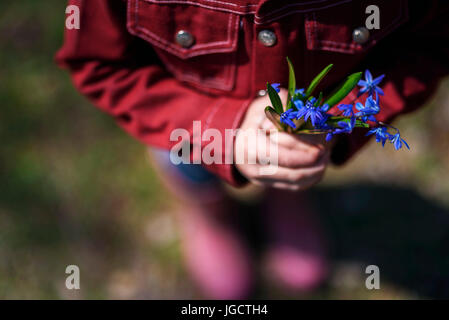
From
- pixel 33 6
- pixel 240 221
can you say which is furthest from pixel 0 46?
pixel 240 221

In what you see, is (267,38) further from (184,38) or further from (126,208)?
(126,208)

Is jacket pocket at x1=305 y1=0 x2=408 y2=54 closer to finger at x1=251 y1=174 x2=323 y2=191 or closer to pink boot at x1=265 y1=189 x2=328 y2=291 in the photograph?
finger at x1=251 y1=174 x2=323 y2=191

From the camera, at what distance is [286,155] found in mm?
951

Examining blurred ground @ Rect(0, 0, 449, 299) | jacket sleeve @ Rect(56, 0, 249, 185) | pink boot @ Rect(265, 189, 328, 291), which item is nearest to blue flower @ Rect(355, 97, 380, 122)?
jacket sleeve @ Rect(56, 0, 249, 185)

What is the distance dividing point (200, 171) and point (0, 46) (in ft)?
5.18

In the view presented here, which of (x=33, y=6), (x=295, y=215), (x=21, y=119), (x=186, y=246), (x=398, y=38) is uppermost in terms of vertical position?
(x=33, y=6)

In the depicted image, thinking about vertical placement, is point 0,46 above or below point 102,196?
above

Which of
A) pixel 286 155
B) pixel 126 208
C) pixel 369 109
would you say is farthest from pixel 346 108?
pixel 126 208

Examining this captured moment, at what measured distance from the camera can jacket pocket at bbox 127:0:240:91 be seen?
3.02 feet

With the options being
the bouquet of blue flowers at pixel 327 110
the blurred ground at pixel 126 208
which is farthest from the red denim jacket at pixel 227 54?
the blurred ground at pixel 126 208

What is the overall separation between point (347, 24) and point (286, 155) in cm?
31

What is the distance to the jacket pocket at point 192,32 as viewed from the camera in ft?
3.02

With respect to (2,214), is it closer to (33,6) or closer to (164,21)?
(33,6)

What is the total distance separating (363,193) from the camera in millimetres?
1864
